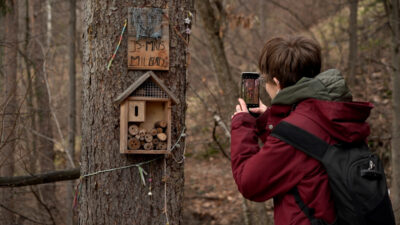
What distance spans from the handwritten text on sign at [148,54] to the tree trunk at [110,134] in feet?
0.14

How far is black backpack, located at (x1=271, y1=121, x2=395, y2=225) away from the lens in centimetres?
204

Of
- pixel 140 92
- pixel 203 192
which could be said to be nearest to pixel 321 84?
pixel 140 92

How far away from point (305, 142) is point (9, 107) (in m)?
4.03

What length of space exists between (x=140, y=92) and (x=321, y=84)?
1.07 m

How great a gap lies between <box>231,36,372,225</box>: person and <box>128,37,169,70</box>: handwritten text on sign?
Result: 2.30ft

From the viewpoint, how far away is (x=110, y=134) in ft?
8.58

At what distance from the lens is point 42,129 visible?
8062mm

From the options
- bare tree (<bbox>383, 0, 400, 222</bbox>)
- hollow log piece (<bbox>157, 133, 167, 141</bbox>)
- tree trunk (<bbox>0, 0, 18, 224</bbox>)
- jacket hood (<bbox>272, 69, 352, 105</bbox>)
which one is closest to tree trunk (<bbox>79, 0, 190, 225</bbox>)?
hollow log piece (<bbox>157, 133, 167, 141</bbox>)

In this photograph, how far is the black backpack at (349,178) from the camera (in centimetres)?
204

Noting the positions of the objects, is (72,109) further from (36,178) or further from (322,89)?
(322,89)

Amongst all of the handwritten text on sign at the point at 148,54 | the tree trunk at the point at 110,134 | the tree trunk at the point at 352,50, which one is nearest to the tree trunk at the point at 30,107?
the tree trunk at the point at 110,134

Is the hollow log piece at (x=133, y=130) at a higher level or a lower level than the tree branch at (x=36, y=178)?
higher

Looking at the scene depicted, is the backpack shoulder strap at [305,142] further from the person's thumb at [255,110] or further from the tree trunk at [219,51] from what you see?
the tree trunk at [219,51]

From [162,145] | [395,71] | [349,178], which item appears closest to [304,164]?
[349,178]
